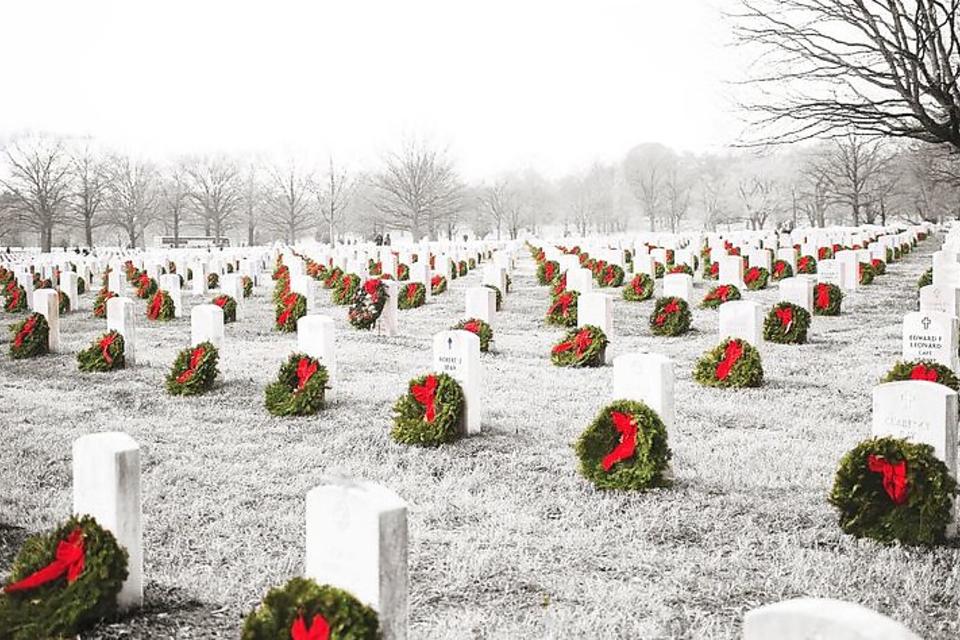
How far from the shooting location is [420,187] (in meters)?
56.0

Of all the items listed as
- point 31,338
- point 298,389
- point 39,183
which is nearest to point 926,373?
point 298,389

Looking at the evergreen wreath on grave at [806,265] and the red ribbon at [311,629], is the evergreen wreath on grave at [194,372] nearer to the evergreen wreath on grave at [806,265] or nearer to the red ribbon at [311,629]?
the red ribbon at [311,629]

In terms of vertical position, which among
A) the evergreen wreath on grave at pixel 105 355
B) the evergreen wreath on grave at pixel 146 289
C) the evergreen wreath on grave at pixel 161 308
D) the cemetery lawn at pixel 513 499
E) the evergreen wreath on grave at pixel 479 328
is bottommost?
the cemetery lawn at pixel 513 499

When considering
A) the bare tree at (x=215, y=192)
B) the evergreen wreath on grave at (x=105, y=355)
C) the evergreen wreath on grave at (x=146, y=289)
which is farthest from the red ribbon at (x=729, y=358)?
the bare tree at (x=215, y=192)

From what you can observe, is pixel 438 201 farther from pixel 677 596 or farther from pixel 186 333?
pixel 677 596

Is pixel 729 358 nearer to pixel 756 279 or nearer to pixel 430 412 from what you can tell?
pixel 430 412

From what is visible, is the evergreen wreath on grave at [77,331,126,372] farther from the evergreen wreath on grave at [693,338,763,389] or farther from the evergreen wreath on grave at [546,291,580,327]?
the evergreen wreath on grave at [693,338,763,389]

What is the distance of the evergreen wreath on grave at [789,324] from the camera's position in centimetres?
1170

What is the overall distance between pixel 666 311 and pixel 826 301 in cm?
305

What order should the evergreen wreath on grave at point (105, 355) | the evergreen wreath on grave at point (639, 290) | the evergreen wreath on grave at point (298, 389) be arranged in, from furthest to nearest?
the evergreen wreath on grave at point (639, 290)
the evergreen wreath on grave at point (105, 355)
the evergreen wreath on grave at point (298, 389)

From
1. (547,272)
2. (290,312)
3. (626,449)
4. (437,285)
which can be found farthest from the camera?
(547,272)

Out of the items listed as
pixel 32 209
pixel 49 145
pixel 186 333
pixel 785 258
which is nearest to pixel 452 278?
pixel 785 258

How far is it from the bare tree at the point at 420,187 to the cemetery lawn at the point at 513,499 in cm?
4461

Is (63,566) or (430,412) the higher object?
(430,412)
